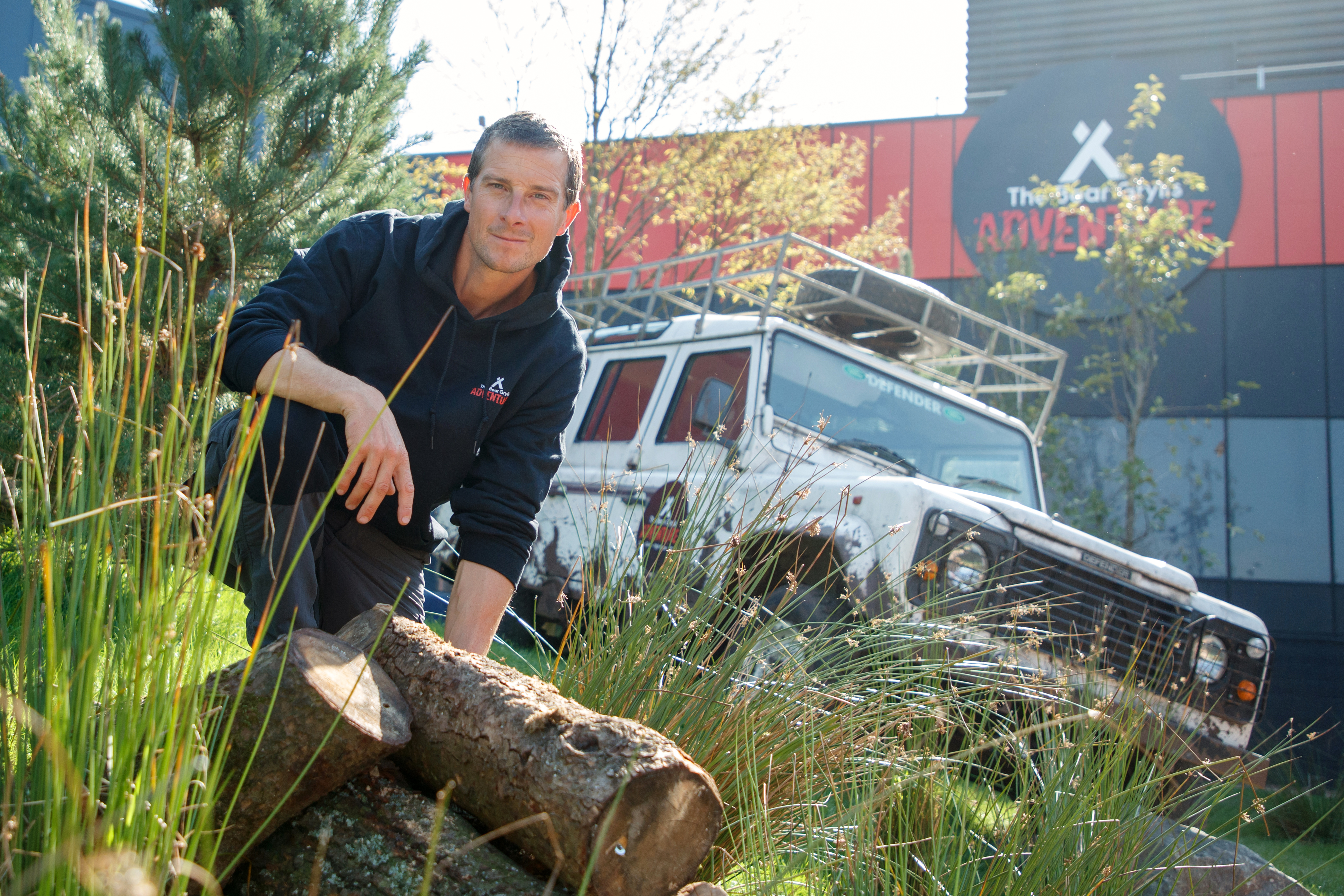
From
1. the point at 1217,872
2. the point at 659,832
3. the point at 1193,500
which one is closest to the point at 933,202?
the point at 1193,500

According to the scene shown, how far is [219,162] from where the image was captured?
4.75 metres

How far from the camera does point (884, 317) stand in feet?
18.3

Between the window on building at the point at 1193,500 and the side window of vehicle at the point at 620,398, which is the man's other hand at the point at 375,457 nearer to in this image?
the side window of vehicle at the point at 620,398

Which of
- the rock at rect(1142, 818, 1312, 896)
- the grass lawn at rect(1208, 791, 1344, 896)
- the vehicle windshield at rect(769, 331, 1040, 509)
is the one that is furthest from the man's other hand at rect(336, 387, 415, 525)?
the grass lawn at rect(1208, 791, 1344, 896)

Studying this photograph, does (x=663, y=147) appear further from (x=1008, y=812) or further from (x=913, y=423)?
(x=1008, y=812)

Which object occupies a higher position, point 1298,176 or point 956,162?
point 956,162

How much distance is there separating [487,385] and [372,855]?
118 cm

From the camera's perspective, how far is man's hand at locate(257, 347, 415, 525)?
1.88m

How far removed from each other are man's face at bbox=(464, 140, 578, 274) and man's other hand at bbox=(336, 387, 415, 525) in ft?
1.94

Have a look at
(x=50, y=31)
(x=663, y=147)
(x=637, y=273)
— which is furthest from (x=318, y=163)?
(x=663, y=147)

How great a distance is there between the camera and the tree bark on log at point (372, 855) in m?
1.61

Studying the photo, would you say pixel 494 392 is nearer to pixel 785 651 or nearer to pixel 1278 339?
pixel 785 651

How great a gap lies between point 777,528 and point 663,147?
30.5 ft

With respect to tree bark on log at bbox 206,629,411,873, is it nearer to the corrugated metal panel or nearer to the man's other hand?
the man's other hand
